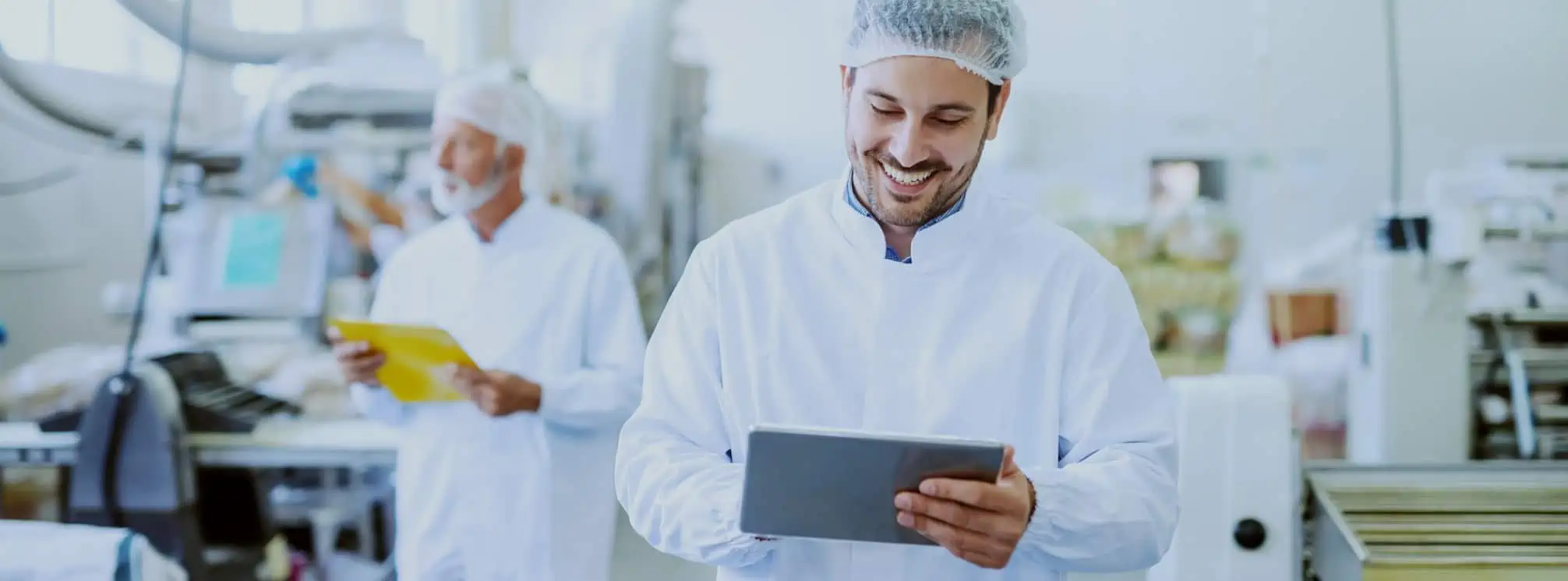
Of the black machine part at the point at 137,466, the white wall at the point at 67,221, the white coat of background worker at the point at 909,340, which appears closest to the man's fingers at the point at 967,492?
the white coat of background worker at the point at 909,340

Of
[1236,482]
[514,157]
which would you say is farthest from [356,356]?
[1236,482]

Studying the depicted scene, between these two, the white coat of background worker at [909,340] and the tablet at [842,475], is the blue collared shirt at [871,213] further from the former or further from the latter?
the tablet at [842,475]

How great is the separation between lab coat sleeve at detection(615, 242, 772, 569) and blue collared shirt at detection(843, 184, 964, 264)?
0.53ft

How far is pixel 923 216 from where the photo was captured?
3.61 ft

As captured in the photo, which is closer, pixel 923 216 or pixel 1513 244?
pixel 923 216

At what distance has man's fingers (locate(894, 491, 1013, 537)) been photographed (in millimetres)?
895

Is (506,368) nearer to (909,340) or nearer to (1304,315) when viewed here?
(909,340)

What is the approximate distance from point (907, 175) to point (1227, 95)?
15.2ft

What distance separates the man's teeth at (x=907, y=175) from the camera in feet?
3.50

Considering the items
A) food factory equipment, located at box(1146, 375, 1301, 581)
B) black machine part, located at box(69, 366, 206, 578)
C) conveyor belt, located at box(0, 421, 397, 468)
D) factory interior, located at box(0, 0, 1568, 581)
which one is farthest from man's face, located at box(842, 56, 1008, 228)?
black machine part, located at box(69, 366, 206, 578)

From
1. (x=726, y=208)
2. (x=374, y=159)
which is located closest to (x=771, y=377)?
(x=374, y=159)

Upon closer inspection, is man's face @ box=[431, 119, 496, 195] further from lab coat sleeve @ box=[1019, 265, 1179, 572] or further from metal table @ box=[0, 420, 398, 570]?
lab coat sleeve @ box=[1019, 265, 1179, 572]

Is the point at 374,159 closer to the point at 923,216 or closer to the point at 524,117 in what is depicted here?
the point at 524,117

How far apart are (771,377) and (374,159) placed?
2356 mm
